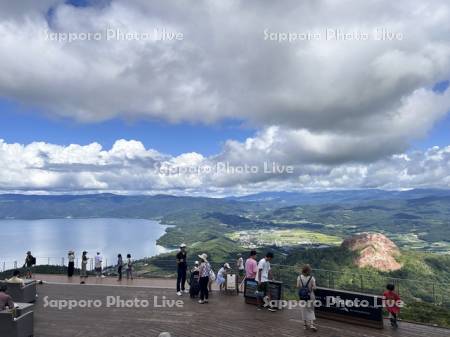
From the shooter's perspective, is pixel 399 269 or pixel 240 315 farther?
pixel 399 269

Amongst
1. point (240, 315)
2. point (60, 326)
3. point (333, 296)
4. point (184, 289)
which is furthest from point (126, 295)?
point (333, 296)

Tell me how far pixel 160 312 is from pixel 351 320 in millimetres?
6694

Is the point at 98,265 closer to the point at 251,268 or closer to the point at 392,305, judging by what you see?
the point at 251,268

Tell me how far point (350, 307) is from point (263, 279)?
3.11 m

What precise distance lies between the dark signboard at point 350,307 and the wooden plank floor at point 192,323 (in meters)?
0.35

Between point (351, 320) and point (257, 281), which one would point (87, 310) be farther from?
point (351, 320)

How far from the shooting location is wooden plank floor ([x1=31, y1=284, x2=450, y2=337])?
35.9 ft

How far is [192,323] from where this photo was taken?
12.0 metres

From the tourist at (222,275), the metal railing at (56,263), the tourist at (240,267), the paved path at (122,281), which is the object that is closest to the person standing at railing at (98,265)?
the paved path at (122,281)

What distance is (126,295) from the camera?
16.5 metres

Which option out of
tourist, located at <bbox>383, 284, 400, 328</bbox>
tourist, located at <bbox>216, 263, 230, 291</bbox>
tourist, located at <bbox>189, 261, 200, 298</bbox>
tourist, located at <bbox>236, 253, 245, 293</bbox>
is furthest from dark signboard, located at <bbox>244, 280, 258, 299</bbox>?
tourist, located at <bbox>383, 284, 400, 328</bbox>

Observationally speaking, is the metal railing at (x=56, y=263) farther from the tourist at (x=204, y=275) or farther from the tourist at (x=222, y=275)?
the tourist at (x=204, y=275)

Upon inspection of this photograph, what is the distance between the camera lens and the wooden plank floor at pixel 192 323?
11.0 metres

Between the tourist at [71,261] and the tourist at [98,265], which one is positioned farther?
the tourist at [98,265]
